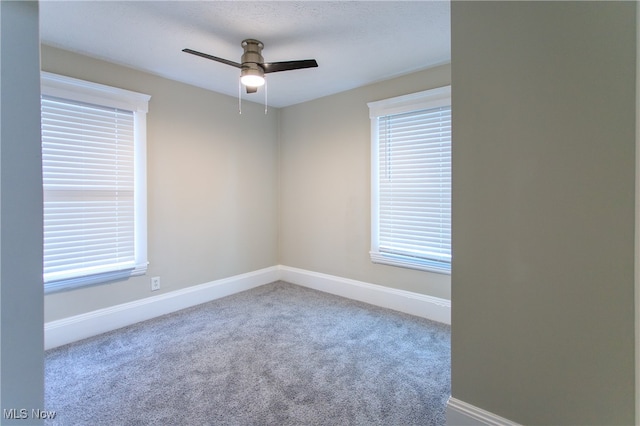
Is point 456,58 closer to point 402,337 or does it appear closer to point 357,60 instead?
point 357,60

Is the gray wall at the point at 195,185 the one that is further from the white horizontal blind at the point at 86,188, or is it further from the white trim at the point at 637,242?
the white trim at the point at 637,242

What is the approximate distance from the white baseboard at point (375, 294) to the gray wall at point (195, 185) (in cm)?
52

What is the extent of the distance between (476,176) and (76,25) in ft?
9.60

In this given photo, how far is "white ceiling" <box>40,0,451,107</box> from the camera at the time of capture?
2080mm

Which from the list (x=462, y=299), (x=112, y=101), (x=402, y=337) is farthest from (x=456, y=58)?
(x=112, y=101)

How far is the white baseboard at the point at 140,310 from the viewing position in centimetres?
264

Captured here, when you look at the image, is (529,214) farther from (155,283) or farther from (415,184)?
(155,283)

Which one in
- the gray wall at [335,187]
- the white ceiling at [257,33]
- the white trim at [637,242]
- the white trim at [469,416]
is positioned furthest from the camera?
the gray wall at [335,187]

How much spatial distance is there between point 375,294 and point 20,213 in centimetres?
316

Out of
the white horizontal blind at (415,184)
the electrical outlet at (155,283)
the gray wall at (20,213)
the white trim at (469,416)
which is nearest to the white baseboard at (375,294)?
the white horizontal blind at (415,184)

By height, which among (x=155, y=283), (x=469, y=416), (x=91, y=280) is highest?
(x=91, y=280)

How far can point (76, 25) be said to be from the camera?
229cm

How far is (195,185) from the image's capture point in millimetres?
3588

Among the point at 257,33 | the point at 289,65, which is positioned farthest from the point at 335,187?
the point at 257,33
